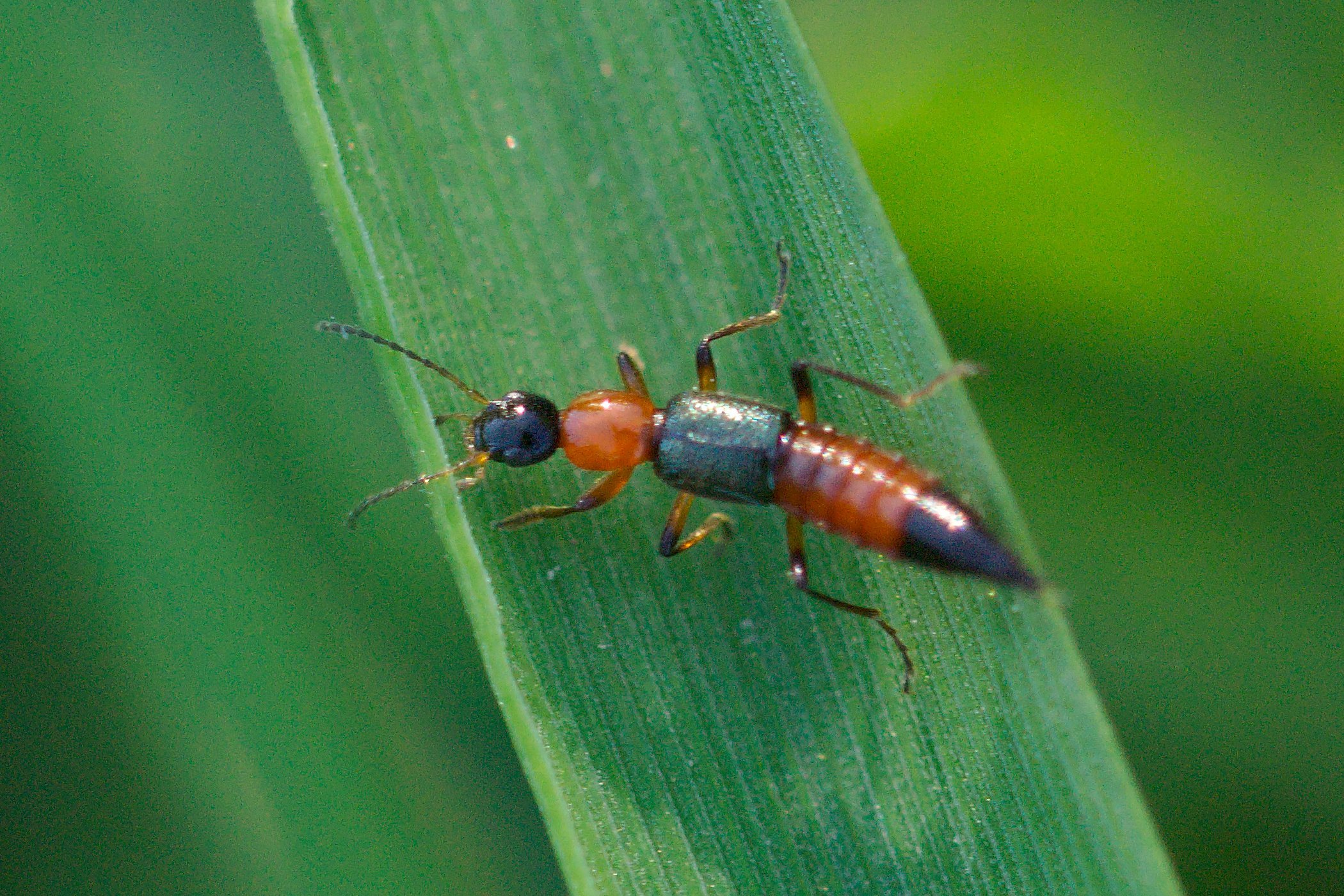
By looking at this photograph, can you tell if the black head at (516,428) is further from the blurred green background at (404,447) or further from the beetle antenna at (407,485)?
the blurred green background at (404,447)

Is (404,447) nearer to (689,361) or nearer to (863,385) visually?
(689,361)

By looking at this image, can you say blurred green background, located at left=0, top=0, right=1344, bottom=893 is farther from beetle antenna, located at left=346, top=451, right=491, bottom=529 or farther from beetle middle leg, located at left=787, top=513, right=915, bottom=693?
beetle middle leg, located at left=787, top=513, right=915, bottom=693

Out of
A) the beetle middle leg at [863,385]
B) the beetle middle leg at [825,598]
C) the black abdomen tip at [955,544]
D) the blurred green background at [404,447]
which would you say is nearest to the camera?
the black abdomen tip at [955,544]

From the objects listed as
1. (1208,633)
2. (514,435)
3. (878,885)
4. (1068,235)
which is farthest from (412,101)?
(1208,633)

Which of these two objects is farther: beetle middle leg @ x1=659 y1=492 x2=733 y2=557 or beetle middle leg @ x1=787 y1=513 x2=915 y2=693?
beetle middle leg @ x1=659 y1=492 x2=733 y2=557

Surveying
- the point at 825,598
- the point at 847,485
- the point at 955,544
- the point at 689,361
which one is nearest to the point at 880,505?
the point at 847,485

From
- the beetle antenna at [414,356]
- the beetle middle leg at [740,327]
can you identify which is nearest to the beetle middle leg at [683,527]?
the beetle middle leg at [740,327]

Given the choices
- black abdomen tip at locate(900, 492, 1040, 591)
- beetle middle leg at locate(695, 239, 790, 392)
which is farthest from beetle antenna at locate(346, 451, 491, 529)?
black abdomen tip at locate(900, 492, 1040, 591)
